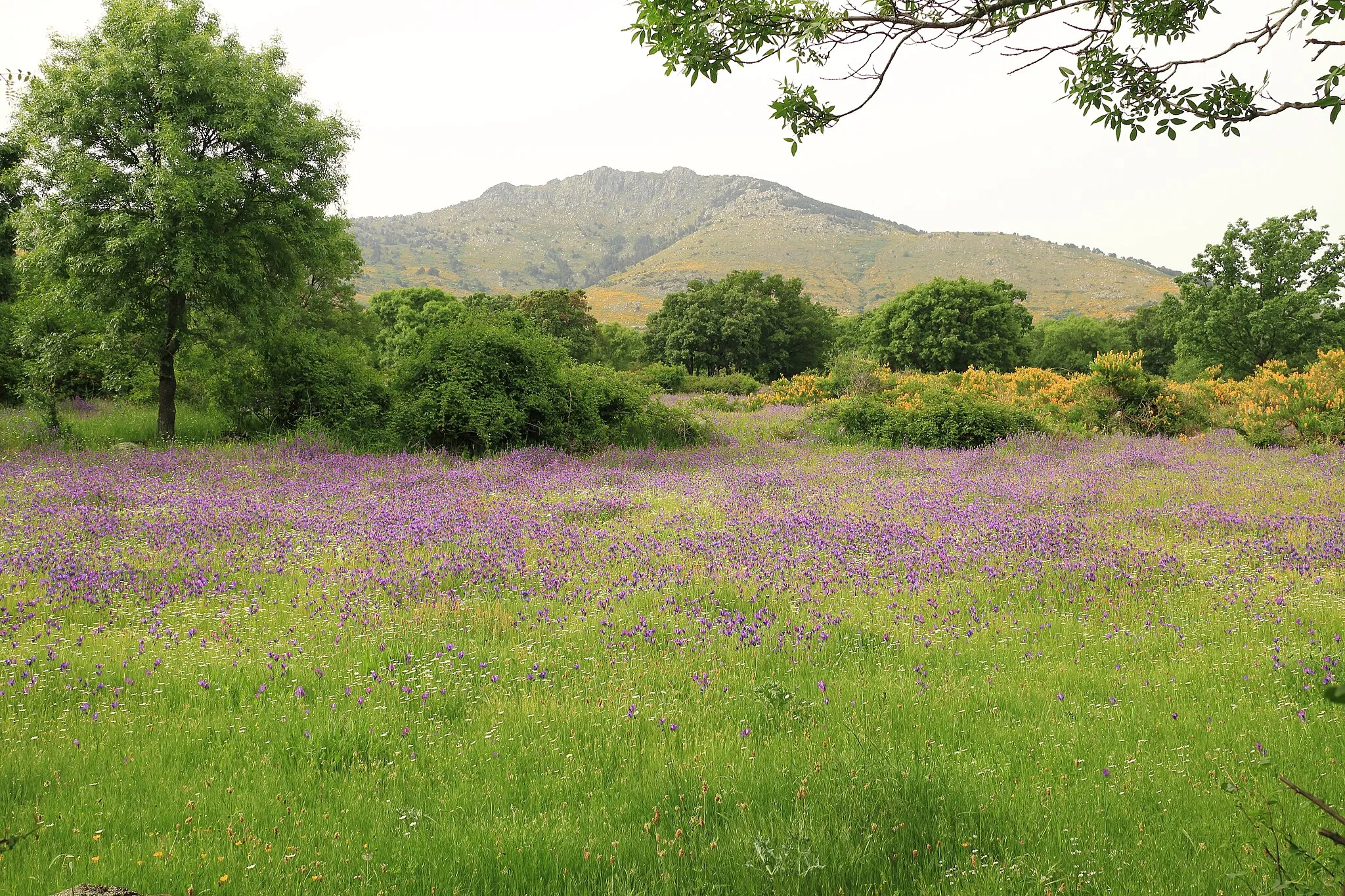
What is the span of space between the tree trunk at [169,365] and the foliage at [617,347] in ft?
135

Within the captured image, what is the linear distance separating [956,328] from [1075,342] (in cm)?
3132

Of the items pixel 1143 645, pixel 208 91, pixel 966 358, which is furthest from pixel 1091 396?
pixel 966 358

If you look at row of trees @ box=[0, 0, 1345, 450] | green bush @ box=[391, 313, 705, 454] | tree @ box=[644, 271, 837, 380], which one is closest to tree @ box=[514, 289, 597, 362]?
tree @ box=[644, 271, 837, 380]

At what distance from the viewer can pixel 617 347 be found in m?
69.6

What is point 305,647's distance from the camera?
19.2ft

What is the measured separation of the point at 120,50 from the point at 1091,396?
94.9ft

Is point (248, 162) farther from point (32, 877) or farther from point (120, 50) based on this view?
point (32, 877)

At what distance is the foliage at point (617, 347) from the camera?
61.2 m

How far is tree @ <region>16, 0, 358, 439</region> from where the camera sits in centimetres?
1605

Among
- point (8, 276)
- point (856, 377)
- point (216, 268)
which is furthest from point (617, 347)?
point (216, 268)

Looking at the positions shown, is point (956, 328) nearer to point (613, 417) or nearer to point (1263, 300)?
point (1263, 300)

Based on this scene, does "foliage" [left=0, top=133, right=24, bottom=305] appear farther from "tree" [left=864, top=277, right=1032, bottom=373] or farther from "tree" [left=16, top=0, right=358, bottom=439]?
"tree" [left=864, top=277, right=1032, bottom=373]

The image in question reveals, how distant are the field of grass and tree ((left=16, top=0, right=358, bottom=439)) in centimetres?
830

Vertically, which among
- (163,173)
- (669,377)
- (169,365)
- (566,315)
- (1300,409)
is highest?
(566,315)
